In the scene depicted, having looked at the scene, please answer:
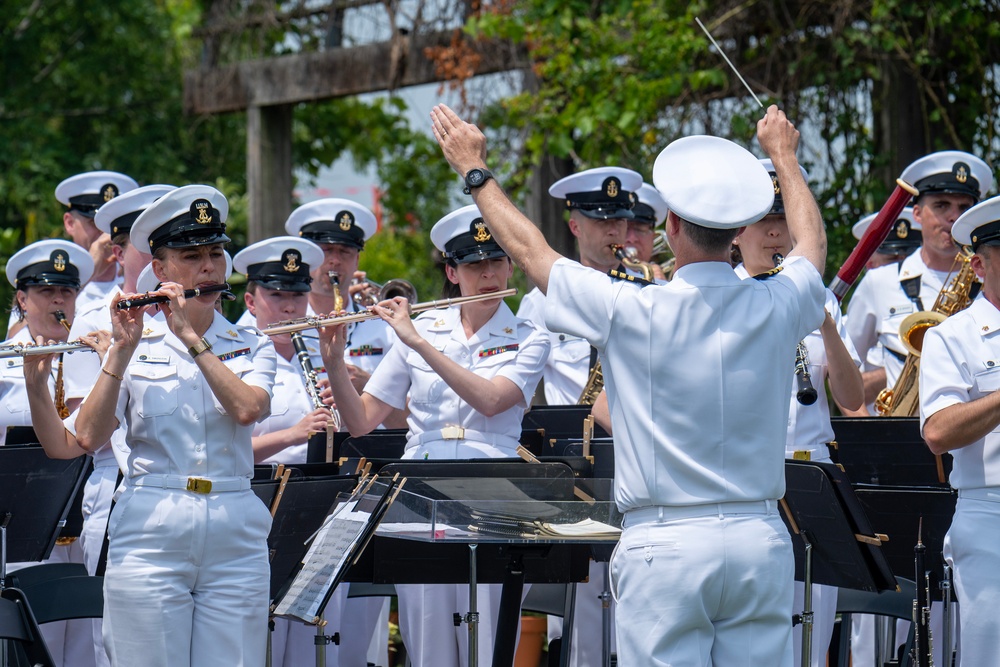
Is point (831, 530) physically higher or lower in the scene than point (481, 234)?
lower

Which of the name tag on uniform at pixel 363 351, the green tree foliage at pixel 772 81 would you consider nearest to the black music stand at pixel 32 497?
the name tag on uniform at pixel 363 351

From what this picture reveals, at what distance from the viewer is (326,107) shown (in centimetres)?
1384

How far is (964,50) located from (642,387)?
20.8ft

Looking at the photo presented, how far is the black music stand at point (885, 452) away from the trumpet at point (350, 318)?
1668 millimetres

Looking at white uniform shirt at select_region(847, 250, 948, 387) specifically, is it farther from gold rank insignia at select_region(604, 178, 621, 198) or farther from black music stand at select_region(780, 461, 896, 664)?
black music stand at select_region(780, 461, 896, 664)

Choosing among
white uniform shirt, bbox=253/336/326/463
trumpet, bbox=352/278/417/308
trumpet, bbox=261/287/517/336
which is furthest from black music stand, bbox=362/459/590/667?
trumpet, bbox=352/278/417/308

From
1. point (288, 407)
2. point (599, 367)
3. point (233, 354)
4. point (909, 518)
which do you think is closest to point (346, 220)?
point (288, 407)

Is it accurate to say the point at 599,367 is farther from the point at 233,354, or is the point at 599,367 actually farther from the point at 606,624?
the point at 233,354

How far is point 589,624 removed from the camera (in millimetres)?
6469

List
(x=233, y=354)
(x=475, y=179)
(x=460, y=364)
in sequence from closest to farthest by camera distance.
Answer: (x=475, y=179), (x=233, y=354), (x=460, y=364)

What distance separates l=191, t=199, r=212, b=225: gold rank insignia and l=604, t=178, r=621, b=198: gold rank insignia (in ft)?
10.0

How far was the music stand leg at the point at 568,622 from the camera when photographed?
19.7ft

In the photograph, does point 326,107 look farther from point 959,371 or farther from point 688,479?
point 688,479

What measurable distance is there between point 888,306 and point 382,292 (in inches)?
111
